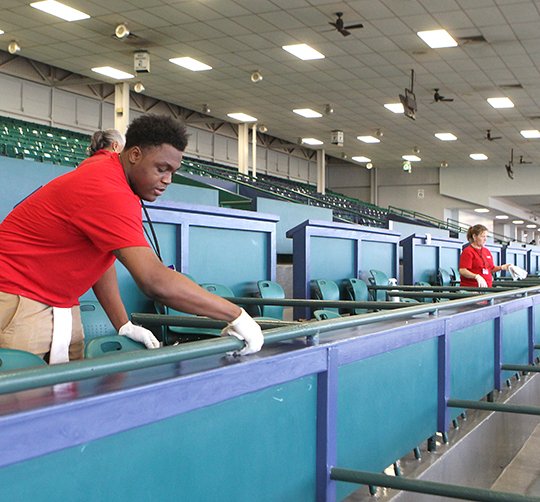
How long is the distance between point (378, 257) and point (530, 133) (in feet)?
44.3

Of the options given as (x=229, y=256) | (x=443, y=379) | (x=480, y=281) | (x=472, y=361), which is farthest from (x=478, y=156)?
(x=443, y=379)

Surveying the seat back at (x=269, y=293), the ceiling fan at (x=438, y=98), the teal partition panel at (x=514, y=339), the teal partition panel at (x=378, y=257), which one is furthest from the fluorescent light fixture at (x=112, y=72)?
the teal partition panel at (x=514, y=339)

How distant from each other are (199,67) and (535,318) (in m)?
10.0

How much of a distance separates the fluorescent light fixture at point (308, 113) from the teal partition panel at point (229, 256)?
12683mm

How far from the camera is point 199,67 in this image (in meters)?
14.1

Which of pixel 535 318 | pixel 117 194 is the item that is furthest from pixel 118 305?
pixel 535 318

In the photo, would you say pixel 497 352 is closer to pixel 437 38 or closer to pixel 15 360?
pixel 15 360

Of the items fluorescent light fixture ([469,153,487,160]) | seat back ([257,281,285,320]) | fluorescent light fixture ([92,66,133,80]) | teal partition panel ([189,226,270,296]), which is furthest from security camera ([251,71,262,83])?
fluorescent light fixture ([469,153,487,160])

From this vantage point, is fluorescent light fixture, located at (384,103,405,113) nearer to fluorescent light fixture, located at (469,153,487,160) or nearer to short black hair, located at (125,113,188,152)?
fluorescent light fixture, located at (469,153,487,160)

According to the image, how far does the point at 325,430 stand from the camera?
7.21 ft

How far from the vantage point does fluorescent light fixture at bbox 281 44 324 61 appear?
1241 centimetres

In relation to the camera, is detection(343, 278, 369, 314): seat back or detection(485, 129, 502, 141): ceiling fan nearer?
→ detection(343, 278, 369, 314): seat back

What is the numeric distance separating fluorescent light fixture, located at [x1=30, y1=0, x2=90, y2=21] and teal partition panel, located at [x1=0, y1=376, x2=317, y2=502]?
394 inches

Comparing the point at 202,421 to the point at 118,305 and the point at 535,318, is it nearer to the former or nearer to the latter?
the point at 118,305
